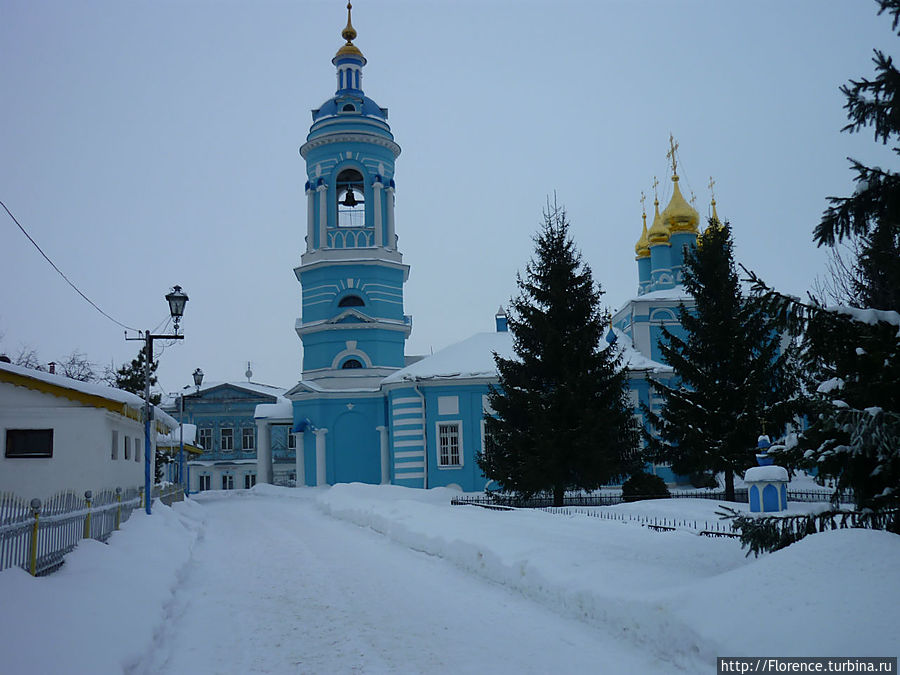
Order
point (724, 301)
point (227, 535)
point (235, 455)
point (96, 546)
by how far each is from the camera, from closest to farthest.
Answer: point (96, 546) < point (227, 535) < point (724, 301) < point (235, 455)

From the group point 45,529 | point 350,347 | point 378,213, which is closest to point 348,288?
point 350,347

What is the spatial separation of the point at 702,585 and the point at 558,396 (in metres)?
13.1

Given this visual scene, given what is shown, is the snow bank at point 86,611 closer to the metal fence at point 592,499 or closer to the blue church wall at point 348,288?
the metal fence at point 592,499

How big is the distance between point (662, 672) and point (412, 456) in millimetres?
25906

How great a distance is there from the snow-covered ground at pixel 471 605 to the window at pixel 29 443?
15.5ft

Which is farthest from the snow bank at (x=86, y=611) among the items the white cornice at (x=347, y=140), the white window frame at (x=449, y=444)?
the white cornice at (x=347, y=140)

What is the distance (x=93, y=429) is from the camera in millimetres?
18062

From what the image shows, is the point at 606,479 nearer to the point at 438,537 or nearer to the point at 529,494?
the point at 529,494

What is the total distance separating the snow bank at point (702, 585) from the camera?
6141 millimetres

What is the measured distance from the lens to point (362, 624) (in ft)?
29.3

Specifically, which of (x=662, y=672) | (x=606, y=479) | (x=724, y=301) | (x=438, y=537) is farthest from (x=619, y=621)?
(x=724, y=301)

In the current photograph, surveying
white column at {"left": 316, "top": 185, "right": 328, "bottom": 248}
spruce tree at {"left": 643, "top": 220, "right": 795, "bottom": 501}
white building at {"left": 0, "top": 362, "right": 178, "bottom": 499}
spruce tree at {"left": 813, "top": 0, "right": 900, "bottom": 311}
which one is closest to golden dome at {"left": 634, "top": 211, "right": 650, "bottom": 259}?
white column at {"left": 316, "top": 185, "right": 328, "bottom": 248}

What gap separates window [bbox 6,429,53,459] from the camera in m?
17.5

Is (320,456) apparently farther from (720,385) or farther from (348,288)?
(720,385)
